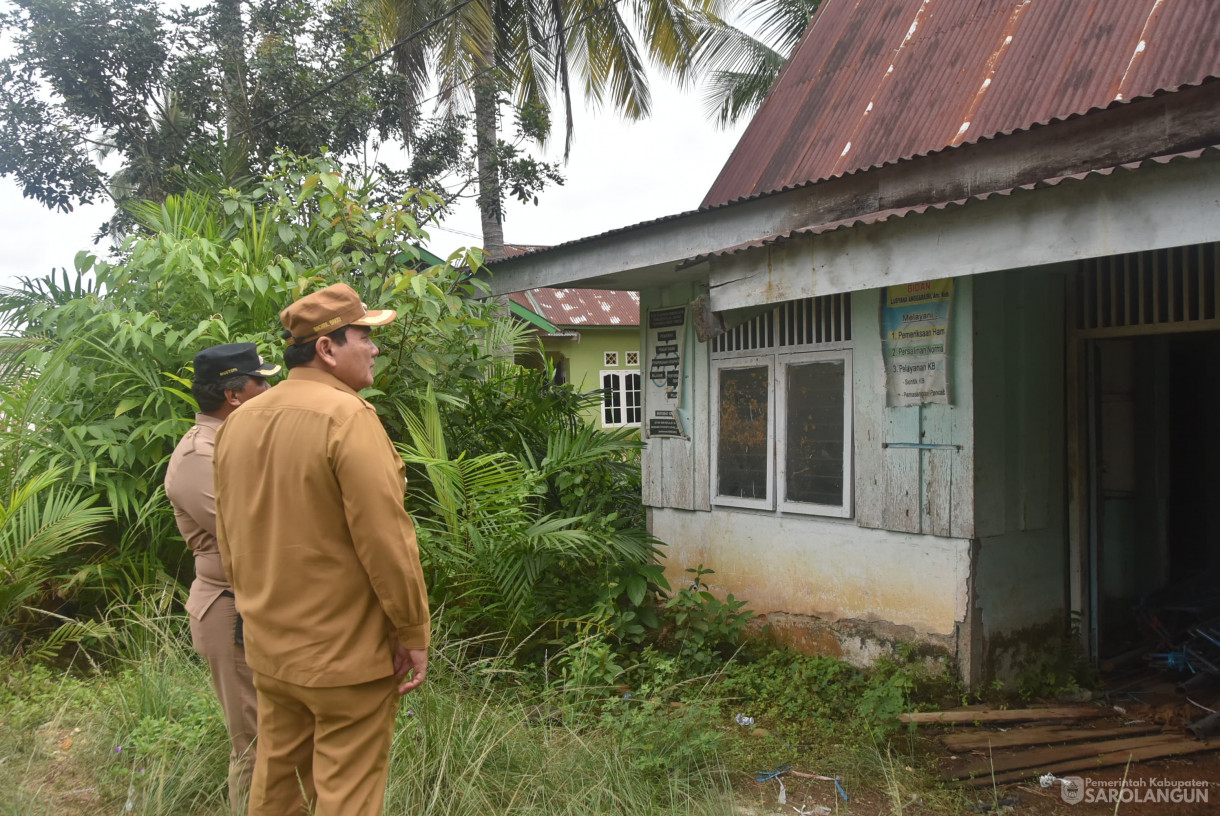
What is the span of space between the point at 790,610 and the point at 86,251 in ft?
16.7

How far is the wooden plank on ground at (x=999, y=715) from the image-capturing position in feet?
15.1

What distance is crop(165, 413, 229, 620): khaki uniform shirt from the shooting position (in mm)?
3150

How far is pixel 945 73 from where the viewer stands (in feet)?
19.2

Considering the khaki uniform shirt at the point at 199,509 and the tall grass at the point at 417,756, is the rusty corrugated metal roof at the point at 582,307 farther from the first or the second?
the khaki uniform shirt at the point at 199,509

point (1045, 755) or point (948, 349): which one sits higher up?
point (948, 349)

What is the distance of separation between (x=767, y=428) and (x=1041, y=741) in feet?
7.78

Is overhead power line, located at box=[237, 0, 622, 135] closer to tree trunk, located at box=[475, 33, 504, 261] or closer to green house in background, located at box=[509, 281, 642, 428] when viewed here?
tree trunk, located at box=[475, 33, 504, 261]

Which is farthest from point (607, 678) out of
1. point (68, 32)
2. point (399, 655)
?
point (68, 32)

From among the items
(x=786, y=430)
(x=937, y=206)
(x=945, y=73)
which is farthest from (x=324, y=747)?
(x=945, y=73)

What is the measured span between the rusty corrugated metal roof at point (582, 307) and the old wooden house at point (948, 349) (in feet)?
39.9

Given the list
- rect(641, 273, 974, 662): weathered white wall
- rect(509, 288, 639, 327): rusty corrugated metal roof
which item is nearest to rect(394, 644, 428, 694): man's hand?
rect(641, 273, 974, 662): weathered white wall


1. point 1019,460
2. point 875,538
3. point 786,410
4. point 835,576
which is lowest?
point 835,576

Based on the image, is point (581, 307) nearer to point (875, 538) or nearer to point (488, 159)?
point (488, 159)

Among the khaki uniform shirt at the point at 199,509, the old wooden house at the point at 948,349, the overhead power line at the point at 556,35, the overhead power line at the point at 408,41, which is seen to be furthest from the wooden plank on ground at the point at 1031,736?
the overhead power line at the point at 556,35
